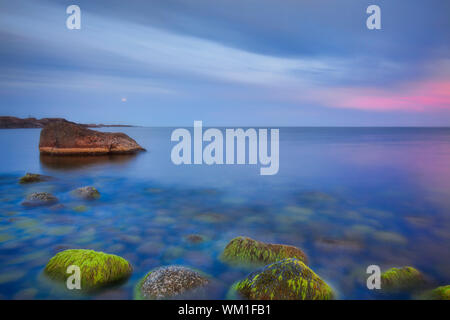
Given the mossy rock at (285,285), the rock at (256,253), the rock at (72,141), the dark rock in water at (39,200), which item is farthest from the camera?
the rock at (72,141)

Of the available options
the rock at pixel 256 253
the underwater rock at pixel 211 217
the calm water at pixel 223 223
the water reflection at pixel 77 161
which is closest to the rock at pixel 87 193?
the calm water at pixel 223 223

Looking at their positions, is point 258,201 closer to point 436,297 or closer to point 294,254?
point 294,254

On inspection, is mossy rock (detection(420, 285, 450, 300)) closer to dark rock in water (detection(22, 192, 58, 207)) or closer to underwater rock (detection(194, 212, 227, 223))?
underwater rock (detection(194, 212, 227, 223))

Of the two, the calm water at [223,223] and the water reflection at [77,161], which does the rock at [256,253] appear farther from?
the water reflection at [77,161]

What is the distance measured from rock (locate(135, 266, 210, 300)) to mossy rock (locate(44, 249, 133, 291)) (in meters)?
0.57

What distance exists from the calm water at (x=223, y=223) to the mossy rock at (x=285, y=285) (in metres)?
0.53

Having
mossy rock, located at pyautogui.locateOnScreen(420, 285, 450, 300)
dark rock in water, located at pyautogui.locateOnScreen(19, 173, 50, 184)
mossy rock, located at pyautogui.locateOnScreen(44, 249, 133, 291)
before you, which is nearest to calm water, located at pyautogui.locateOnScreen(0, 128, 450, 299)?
mossy rock, located at pyautogui.locateOnScreen(44, 249, 133, 291)

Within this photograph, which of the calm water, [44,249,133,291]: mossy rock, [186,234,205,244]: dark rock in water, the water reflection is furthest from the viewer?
the water reflection

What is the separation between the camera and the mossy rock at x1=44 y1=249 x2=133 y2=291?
182 inches

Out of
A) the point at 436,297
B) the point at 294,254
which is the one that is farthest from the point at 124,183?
the point at 436,297

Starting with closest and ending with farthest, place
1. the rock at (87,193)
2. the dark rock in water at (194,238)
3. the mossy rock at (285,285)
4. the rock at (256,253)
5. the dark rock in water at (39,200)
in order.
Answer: the mossy rock at (285,285) → the rock at (256,253) → the dark rock in water at (194,238) → the dark rock in water at (39,200) → the rock at (87,193)

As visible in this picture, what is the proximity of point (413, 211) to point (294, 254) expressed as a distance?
→ 658 cm

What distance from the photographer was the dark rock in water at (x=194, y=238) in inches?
263

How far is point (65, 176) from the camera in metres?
14.0
